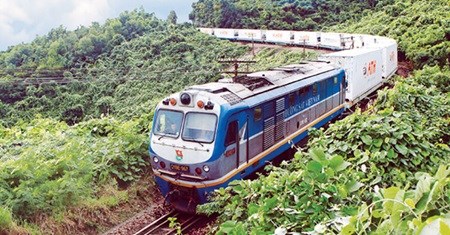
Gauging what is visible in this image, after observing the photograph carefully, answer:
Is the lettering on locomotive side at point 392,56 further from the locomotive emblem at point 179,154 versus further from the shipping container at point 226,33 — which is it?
the shipping container at point 226,33

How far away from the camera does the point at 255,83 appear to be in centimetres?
1166

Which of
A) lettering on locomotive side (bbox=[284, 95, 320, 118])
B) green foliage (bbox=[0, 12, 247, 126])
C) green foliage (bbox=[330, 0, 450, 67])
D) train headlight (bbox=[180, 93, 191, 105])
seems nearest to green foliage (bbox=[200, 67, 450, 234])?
train headlight (bbox=[180, 93, 191, 105])

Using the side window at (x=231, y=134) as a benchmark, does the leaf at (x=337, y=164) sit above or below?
above

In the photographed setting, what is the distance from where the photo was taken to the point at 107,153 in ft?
39.2

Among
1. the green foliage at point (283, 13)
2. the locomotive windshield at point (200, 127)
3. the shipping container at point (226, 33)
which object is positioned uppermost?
the green foliage at point (283, 13)

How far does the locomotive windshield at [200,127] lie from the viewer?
9.71 meters

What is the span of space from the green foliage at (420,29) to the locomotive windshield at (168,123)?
1899 centimetres

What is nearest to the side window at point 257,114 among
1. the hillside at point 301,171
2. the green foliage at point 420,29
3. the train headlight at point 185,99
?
the hillside at point 301,171

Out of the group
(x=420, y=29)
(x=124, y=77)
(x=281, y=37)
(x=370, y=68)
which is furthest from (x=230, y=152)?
(x=281, y=37)

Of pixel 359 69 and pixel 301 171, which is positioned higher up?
pixel 301 171

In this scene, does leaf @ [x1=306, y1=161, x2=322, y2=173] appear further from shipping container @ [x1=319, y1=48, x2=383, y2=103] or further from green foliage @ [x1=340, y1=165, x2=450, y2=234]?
shipping container @ [x1=319, y1=48, x2=383, y2=103]

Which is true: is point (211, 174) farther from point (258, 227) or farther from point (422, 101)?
point (258, 227)

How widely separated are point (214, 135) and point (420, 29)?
87.7ft

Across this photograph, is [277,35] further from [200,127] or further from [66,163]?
[66,163]
